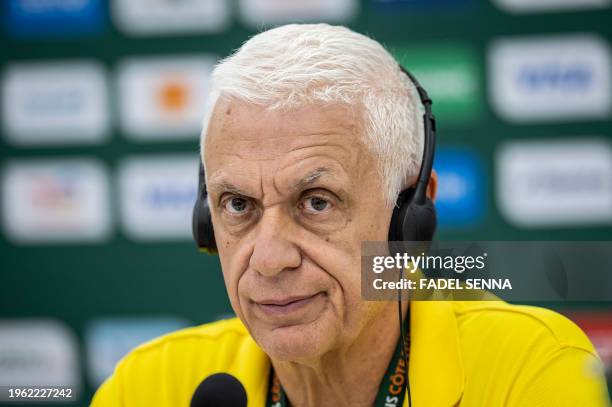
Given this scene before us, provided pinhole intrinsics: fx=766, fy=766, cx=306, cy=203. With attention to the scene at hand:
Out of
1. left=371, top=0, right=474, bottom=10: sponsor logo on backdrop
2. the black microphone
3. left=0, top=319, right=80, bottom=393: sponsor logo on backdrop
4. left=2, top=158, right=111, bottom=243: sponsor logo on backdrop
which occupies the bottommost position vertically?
left=0, top=319, right=80, bottom=393: sponsor logo on backdrop

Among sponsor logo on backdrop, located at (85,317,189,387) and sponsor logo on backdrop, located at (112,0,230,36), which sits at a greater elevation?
sponsor logo on backdrop, located at (112,0,230,36)

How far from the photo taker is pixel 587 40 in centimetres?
311

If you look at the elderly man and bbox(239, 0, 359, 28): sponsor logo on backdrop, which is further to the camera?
Result: bbox(239, 0, 359, 28): sponsor logo on backdrop

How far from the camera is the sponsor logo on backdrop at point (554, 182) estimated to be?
10.3 ft

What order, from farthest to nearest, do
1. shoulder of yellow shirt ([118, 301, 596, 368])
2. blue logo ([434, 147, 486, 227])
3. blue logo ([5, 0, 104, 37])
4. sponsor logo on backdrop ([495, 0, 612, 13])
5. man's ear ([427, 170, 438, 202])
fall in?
blue logo ([5, 0, 104, 37]) < blue logo ([434, 147, 486, 227]) < sponsor logo on backdrop ([495, 0, 612, 13]) < man's ear ([427, 170, 438, 202]) < shoulder of yellow shirt ([118, 301, 596, 368])

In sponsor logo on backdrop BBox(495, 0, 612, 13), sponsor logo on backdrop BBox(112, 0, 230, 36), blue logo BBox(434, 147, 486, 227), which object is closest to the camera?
sponsor logo on backdrop BBox(495, 0, 612, 13)

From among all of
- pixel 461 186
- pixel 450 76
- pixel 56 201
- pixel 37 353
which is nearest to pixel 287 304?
pixel 461 186

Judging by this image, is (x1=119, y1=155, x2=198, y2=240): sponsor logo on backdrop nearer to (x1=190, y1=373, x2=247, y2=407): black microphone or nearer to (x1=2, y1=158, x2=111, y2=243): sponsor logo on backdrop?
(x1=2, y1=158, x2=111, y2=243): sponsor logo on backdrop

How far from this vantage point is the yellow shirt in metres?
1.26

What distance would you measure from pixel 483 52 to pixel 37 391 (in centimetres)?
242

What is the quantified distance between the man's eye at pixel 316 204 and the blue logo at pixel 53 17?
2.62m

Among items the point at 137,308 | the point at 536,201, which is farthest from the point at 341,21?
the point at 137,308

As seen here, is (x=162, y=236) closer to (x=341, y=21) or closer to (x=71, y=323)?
(x=71, y=323)

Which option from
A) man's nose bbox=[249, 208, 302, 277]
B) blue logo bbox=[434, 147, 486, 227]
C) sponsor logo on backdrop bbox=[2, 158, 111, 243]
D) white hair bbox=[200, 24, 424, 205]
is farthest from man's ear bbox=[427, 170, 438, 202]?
sponsor logo on backdrop bbox=[2, 158, 111, 243]
